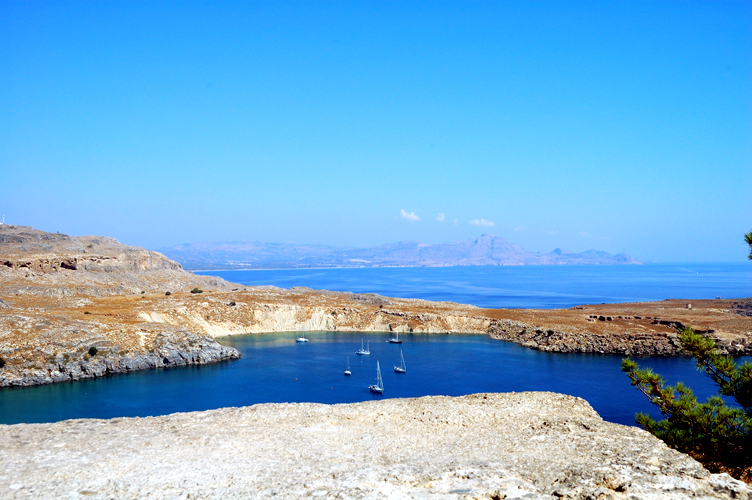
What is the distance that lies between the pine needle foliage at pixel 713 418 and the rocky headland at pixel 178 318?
46.3 m

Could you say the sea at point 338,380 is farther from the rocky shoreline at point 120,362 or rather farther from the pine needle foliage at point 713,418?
the pine needle foliage at point 713,418

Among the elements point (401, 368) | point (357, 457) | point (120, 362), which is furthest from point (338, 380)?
point (357, 457)

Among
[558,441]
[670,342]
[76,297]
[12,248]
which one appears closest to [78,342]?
[76,297]

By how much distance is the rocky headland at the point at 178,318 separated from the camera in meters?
46.0

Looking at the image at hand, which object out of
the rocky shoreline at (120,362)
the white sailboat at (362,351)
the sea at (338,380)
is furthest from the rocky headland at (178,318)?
the white sailboat at (362,351)

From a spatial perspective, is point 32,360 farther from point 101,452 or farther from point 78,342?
point 101,452

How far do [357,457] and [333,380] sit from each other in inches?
1385

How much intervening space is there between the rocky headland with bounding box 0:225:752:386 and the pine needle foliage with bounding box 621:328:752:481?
46.3m

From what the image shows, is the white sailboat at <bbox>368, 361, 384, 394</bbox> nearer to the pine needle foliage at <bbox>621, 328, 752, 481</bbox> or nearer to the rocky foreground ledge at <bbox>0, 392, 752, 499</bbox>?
the rocky foreground ledge at <bbox>0, 392, 752, 499</bbox>

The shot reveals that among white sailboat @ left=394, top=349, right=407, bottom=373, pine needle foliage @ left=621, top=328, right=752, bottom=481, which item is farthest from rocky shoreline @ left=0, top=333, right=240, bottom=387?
pine needle foliage @ left=621, top=328, right=752, bottom=481

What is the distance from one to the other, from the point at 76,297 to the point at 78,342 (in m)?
26.9

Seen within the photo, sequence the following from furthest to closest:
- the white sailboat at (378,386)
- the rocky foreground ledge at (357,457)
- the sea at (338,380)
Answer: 1. the white sailboat at (378,386)
2. the sea at (338,380)
3. the rocky foreground ledge at (357,457)

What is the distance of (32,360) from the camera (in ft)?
139

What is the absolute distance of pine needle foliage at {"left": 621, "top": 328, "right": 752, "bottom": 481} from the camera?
12.3 metres
